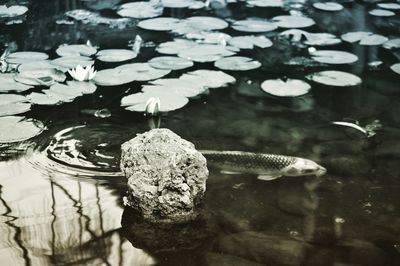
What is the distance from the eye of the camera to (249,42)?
4.57 m

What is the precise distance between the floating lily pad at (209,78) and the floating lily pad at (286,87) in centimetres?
29

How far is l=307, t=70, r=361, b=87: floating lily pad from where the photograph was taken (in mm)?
3691

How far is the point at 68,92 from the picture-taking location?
3322 millimetres

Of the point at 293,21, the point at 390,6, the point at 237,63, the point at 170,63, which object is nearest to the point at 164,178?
the point at 170,63

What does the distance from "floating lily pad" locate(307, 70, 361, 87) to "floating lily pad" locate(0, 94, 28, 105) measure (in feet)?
7.48

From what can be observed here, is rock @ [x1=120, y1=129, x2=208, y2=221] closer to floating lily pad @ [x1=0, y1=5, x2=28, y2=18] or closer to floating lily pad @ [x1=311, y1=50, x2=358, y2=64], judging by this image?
floating lily pad @ [x1=311, y1=50, x2=358, y2=64]

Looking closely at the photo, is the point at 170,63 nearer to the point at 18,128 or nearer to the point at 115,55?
the point at 115,55

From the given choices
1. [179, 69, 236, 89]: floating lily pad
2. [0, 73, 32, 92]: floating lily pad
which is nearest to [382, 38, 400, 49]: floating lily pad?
[179, 69, 236, 89]: floating lily pad

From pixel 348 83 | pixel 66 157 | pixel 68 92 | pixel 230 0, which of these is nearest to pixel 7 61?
pixel 68 92

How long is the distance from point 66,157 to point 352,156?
1.64 meters

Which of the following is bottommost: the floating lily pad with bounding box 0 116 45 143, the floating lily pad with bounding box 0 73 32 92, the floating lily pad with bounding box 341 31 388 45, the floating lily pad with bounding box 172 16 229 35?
the floating lily pad with bounding box 0 116 45 143

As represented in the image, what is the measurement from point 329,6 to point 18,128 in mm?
4860

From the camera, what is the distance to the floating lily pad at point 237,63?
12.8ft

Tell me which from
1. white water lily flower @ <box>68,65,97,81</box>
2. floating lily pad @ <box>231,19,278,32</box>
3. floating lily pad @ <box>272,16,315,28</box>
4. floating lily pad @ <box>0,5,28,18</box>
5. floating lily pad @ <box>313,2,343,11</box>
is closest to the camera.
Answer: white water lily flower @ <box>68,65,97,81</box>
